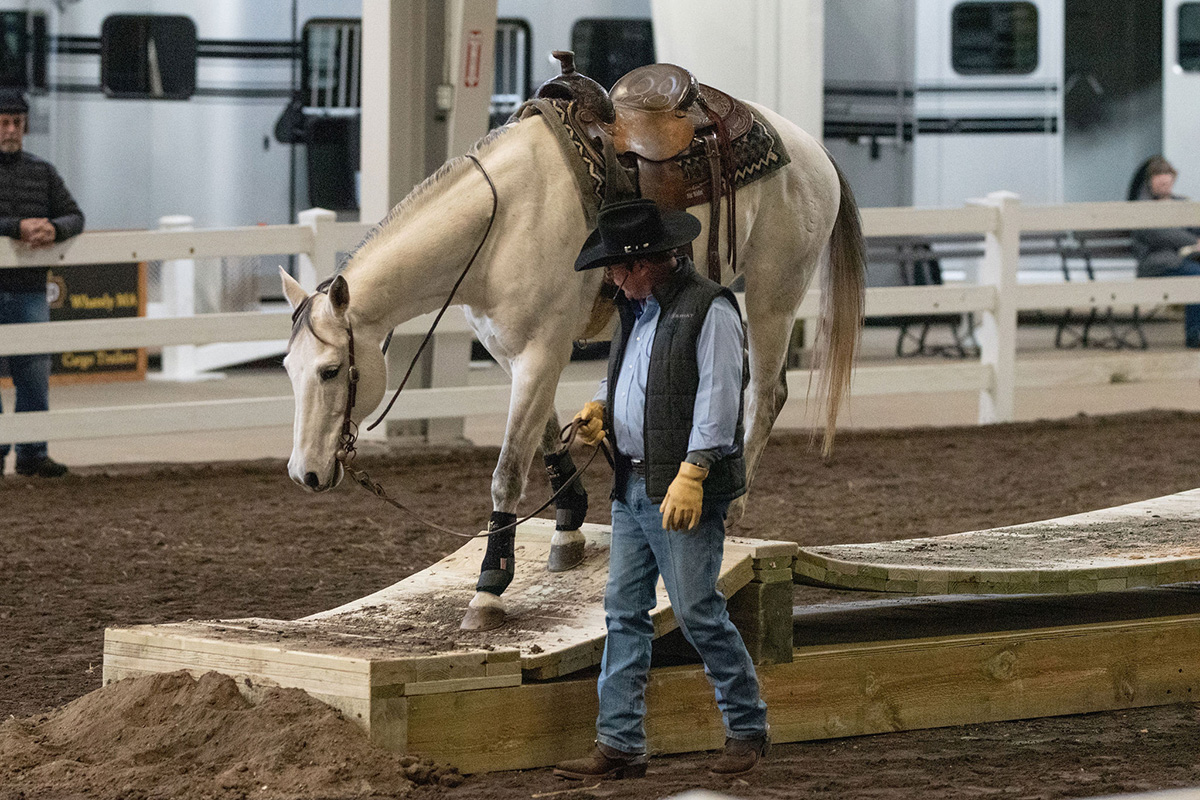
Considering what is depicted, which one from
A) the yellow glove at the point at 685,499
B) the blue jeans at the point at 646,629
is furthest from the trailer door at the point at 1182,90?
the yellow glove at the point at 685,499

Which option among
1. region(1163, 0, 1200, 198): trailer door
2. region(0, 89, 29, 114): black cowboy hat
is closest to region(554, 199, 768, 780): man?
region(0, 89, 29, 114): black cowboy hat

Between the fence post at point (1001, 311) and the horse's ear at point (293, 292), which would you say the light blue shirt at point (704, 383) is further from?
the fence post at point (1001, 311)

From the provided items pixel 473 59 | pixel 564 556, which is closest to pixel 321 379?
pixel 564 556

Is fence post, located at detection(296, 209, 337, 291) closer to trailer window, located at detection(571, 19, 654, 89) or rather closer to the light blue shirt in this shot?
trailer window, located at detection(571, 19, 654, 89)

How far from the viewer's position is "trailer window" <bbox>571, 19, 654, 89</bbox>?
13.8m

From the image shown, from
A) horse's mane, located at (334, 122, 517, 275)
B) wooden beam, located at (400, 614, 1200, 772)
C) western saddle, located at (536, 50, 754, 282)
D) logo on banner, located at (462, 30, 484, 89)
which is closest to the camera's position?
wooden beam, located at (400, 614, 1200, 772)

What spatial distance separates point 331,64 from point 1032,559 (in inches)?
367

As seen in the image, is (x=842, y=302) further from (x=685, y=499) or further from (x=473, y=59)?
(x=473, y=59)

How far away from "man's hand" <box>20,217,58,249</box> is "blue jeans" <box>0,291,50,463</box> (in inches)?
14.8

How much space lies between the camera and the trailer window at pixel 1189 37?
15.2 metres

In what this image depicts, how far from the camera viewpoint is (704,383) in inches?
158

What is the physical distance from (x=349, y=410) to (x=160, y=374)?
933 centimetres

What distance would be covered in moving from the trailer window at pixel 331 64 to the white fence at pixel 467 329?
3557 millimetres

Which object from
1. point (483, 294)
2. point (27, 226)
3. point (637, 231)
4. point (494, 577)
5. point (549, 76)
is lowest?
point (494, 577)
